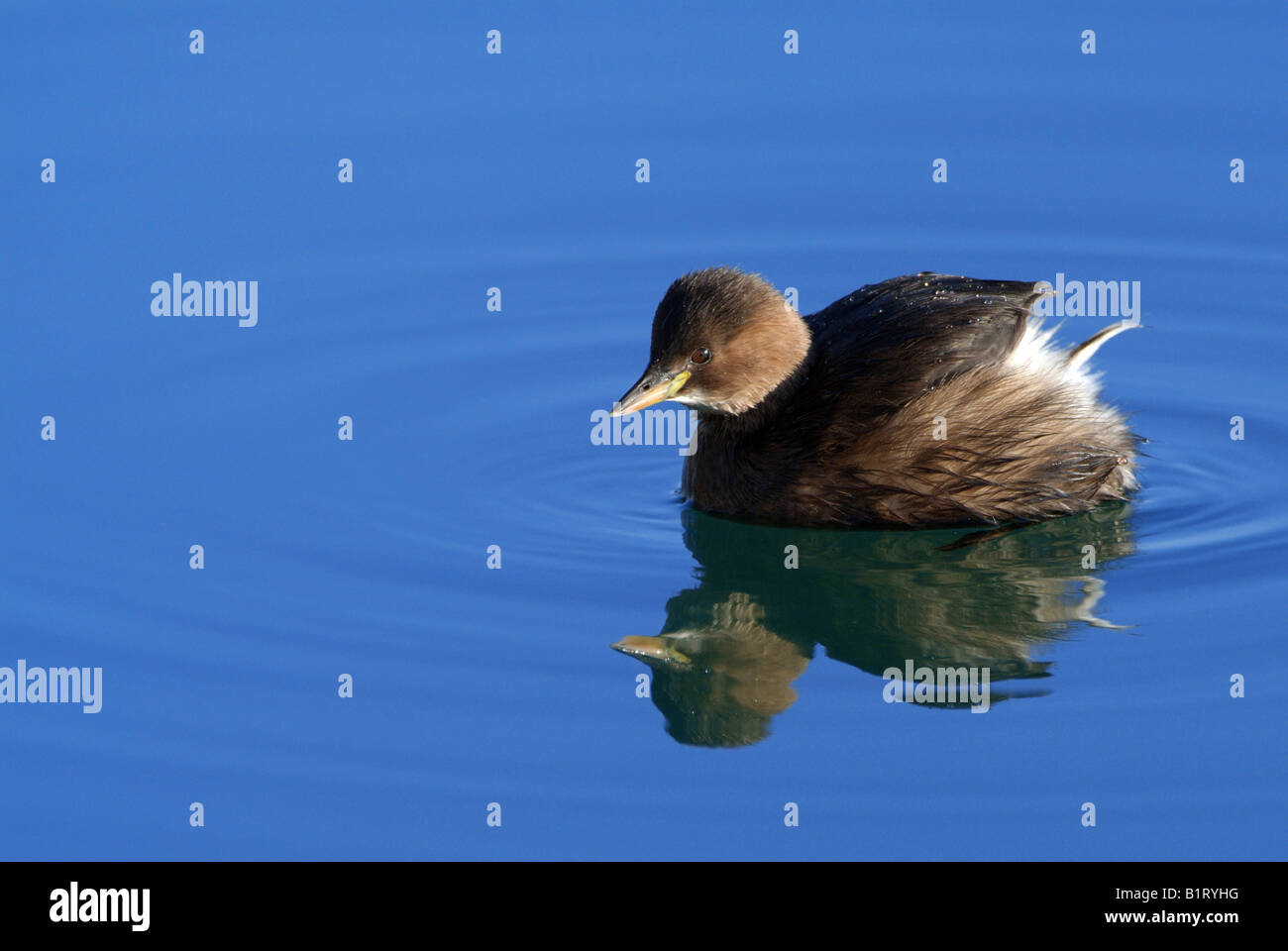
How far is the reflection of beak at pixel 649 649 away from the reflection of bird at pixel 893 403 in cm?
122

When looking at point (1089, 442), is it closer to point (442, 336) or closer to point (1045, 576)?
point (1045, 576)

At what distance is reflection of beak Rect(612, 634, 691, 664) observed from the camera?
8.56m

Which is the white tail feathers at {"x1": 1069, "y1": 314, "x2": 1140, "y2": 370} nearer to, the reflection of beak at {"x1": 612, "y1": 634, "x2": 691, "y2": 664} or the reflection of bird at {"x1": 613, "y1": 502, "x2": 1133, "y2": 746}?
the reflection of bird at {"x1": 613, "y1": 502, "x2": 1133, "y2": 746}

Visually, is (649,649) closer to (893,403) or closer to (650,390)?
(650,390)

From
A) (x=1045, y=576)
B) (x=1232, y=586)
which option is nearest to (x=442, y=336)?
(x=1045, y=576)

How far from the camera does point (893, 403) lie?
30.8 feet

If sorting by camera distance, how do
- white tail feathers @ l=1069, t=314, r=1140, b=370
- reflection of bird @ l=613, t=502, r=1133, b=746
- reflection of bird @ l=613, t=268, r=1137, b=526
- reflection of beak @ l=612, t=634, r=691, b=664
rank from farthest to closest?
white tail feathers @ l=1069, t=314, r=1140, b=370
reflection of bird @ l=613, t=268, r=1137, b=526
reflection of beak @ l=612, t=634, r=691, b=664
reflection of bird @ l=613, t=502, r=1133, b=746

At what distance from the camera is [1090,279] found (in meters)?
11.8

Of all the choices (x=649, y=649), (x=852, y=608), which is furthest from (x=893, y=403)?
(x=649, y=649)

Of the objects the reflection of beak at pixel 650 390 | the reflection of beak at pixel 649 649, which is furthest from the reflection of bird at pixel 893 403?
the reflection of beak at pixel 649 649

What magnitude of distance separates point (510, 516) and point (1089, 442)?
2.62 m

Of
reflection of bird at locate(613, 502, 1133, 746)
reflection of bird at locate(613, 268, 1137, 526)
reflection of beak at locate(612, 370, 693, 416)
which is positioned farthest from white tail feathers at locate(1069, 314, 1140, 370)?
reflection of beak at locate(612, 370, 693, 416)

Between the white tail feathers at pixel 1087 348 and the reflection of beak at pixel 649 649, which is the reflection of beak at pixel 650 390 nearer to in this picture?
the reflection of beak at pixel 649 649

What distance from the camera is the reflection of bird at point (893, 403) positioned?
9438 millimetres
